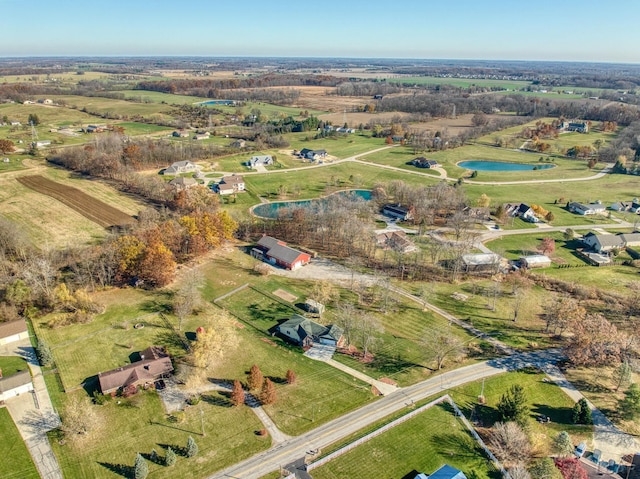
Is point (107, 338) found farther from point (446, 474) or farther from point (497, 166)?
point (497, 166)

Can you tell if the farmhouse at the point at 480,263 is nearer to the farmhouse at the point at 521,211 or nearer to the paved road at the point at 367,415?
the paved road at the point at 367,415

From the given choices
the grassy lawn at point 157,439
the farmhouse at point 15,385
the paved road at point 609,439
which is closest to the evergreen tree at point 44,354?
the farmhouse at point 15,385

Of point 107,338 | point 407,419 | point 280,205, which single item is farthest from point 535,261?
point 107,338

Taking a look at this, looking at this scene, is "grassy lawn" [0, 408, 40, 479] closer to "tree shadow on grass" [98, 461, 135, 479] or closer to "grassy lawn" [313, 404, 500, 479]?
"tree shadow on grass" [98, 461, 135, 479]

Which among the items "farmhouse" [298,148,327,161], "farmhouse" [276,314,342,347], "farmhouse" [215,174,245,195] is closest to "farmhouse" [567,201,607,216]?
"farmhouse" [298,148,327,161]

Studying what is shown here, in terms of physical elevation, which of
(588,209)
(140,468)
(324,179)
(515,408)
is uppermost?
(324,179)

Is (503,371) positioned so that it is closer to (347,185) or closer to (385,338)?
(385,338)
